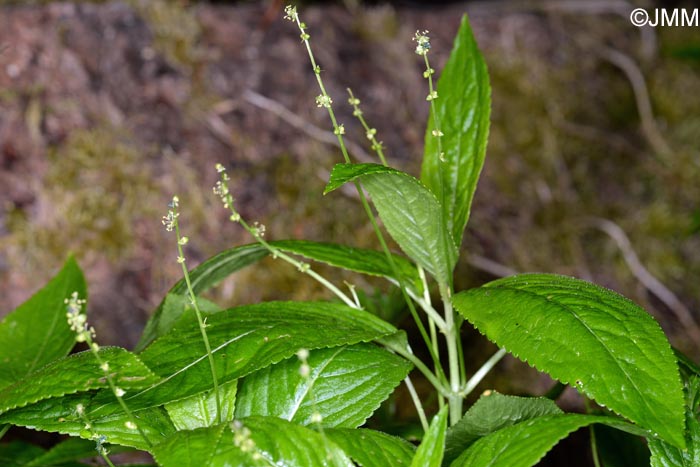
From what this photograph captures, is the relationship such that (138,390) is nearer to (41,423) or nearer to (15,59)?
(41,423)

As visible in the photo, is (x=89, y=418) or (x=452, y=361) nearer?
(x=89, y=418)

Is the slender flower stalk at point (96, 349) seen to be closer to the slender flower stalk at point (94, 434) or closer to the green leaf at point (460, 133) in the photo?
the slender flower stalk at point (94, 434)

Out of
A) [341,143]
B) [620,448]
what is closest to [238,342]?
[341,143]

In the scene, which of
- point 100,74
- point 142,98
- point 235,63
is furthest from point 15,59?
point 235,63

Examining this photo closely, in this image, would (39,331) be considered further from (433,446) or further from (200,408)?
(433,446)

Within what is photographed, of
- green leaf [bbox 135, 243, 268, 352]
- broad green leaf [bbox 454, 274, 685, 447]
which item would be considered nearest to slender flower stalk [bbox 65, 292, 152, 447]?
green leaf [bbox 135, 243, 268, 352]

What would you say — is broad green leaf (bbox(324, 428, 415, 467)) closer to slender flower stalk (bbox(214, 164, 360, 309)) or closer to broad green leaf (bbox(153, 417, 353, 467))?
broad green leaf (bbox(153, 417, 353, 467))

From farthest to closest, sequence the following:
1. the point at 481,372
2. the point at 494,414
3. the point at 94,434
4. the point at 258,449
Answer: the point at 481,372, the point at 494,414, the point at 94,434, the point at 258,449
